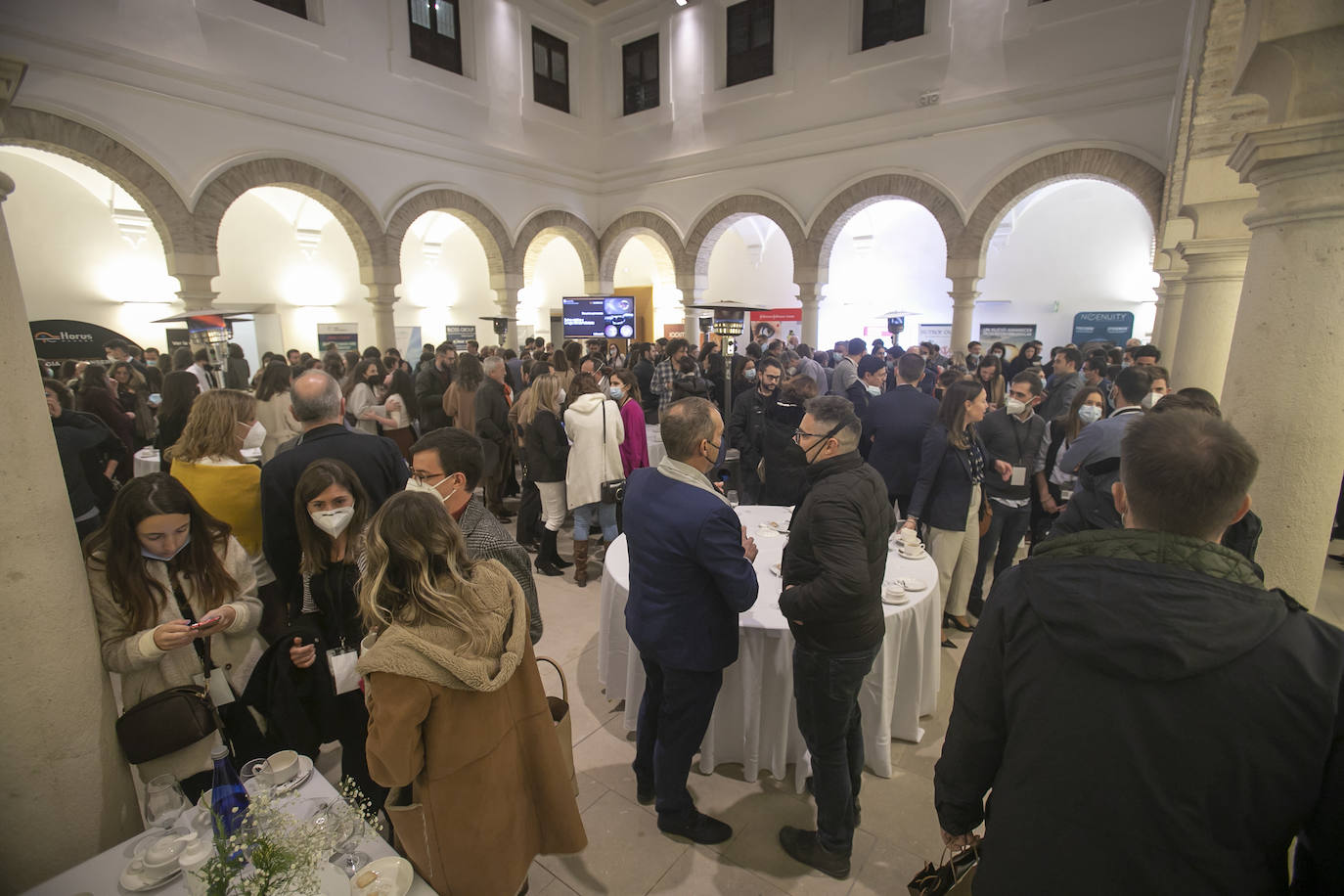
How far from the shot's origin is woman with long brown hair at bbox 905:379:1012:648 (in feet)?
11.2

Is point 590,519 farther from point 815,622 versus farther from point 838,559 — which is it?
point 838,559

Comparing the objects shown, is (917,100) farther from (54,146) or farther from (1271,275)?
(54,146)

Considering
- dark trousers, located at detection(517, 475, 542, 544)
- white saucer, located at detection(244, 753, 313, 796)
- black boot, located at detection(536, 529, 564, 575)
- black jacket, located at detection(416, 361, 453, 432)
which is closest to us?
white saucer, located at detection(244, 753, 313, 796)

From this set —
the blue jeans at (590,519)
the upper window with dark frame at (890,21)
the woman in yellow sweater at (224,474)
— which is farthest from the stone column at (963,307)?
the woman in yellow sweater at (224,474)

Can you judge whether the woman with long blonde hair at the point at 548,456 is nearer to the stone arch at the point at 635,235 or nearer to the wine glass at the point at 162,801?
the wine glass at the point at 162,801

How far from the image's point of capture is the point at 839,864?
7.37ft

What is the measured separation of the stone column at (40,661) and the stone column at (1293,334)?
3835 mm

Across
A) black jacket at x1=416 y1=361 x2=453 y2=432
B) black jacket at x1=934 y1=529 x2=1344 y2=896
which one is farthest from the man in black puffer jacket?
black jacket at x1=416 y1=361 x2=453 y2=432

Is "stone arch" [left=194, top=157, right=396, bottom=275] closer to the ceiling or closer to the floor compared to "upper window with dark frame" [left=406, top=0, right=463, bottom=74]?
closer to the floor

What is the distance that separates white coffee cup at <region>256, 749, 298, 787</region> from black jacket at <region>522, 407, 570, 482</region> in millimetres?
3003

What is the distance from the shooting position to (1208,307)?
4191mm

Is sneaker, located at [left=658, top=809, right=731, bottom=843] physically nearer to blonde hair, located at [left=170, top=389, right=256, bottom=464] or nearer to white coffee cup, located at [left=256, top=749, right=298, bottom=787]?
white coffee cup, located at [left=256, top=749, right=298, bottom=787]

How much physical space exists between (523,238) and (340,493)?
1079 centimetres

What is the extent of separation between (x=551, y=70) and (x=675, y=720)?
13.5 metres
